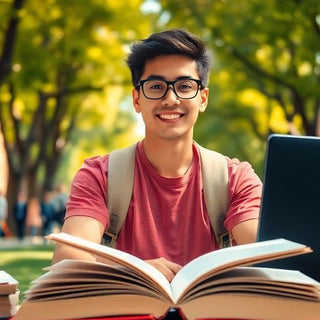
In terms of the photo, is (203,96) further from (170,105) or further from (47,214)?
(47,214)

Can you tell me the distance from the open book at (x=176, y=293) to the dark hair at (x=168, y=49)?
104 centimetres

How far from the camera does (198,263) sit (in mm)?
2273

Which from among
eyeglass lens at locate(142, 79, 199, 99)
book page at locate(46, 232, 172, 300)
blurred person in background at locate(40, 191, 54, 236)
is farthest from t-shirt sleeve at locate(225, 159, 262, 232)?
blurred person in background at locate(40, 191, 54, 236)

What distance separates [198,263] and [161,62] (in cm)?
95

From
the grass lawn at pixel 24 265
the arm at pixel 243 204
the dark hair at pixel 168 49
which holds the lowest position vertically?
the grass lawn at pixel 24 265

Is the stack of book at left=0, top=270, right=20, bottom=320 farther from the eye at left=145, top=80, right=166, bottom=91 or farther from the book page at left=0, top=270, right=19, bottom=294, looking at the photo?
the eye at left=145, top=80, right=166, bottom=91

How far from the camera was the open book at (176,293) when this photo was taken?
6.84 feet

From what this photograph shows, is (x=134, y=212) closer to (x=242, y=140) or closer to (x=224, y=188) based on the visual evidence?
(x=224, y=188)

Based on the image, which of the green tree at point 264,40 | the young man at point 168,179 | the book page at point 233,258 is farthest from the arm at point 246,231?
the green tree at point 264,40

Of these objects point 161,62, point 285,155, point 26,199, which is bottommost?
point 26,199

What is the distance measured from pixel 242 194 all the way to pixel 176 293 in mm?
957

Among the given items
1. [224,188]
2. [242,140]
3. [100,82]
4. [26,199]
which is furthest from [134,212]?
[242,140]

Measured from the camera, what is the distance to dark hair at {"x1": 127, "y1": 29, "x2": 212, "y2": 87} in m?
3.01

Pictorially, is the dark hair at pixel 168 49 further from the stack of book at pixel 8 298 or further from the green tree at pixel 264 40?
the green tree at pixel 264 40
